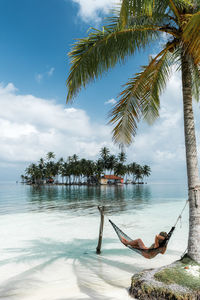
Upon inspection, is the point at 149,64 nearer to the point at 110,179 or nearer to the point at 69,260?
the point at 69,260

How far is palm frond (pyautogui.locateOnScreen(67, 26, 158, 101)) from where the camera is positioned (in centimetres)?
357

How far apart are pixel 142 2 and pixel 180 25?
2.87ft

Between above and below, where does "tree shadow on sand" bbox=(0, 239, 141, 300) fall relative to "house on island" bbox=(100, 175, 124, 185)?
below

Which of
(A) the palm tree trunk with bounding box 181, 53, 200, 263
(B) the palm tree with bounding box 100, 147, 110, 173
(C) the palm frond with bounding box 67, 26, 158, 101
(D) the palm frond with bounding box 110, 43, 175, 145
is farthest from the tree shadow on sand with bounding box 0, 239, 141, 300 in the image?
(B) the palm tree with bounding box 100, 147, 110, 173

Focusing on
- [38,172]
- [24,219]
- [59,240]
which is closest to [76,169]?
[38,172]

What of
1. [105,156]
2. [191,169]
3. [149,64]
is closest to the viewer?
[191,169]

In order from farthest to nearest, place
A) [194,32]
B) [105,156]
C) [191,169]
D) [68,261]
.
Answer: [105,156]
[68,261]
[191,169]
[194,32]

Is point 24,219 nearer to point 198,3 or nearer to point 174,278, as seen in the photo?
point 174,278

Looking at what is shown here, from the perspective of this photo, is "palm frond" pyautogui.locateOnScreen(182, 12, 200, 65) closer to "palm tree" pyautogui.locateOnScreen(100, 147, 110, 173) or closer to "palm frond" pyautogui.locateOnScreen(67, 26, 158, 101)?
"palm frond" pyautogui.locateOnScreen(67, 26, 158, 101)

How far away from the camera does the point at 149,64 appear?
3.85 meters

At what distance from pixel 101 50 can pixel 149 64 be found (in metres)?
0.83

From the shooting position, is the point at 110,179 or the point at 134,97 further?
the point at 110,179

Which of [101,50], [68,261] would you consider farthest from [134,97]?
[68,261]

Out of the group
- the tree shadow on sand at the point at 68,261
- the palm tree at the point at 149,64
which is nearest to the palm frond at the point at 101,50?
the palm tree at the point at 149,64
